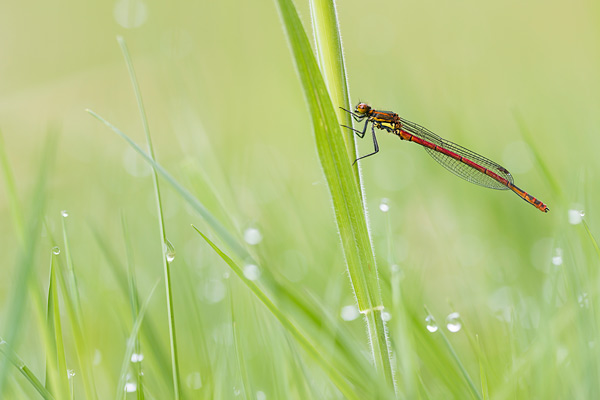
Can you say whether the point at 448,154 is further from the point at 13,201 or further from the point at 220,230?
the point at 13,201

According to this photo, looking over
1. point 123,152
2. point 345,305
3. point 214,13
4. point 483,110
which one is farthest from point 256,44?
point 345,305

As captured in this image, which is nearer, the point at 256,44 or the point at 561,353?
the point at 561,353

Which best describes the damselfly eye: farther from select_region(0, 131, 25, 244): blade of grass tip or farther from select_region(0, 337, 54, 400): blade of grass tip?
select_region(0, 337, 54, 400): blade of grass tip

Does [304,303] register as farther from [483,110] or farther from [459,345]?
[483,110]

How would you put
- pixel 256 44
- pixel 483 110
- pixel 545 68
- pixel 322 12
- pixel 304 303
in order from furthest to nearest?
pixel 256 44 → pixel 545 68 → pixel 483 110 → pixel 304 303 → pixel 322 12

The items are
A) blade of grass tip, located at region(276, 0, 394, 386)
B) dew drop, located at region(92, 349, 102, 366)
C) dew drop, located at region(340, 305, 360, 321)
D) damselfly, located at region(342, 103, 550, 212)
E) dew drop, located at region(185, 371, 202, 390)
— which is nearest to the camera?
blade of grass tip, located at region(276, 0, 394, 386)

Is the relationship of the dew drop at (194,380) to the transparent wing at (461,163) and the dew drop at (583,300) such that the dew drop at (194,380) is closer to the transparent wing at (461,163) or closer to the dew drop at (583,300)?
the dew drop at (583,300)

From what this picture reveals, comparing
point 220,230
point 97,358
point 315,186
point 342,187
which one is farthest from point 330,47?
point 315,186

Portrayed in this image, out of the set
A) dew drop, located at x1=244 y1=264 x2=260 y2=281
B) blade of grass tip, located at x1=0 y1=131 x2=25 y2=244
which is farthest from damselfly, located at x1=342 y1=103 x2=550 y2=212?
blade of grass tip, located at x1=0 y1=131 x2=25 y2=244
